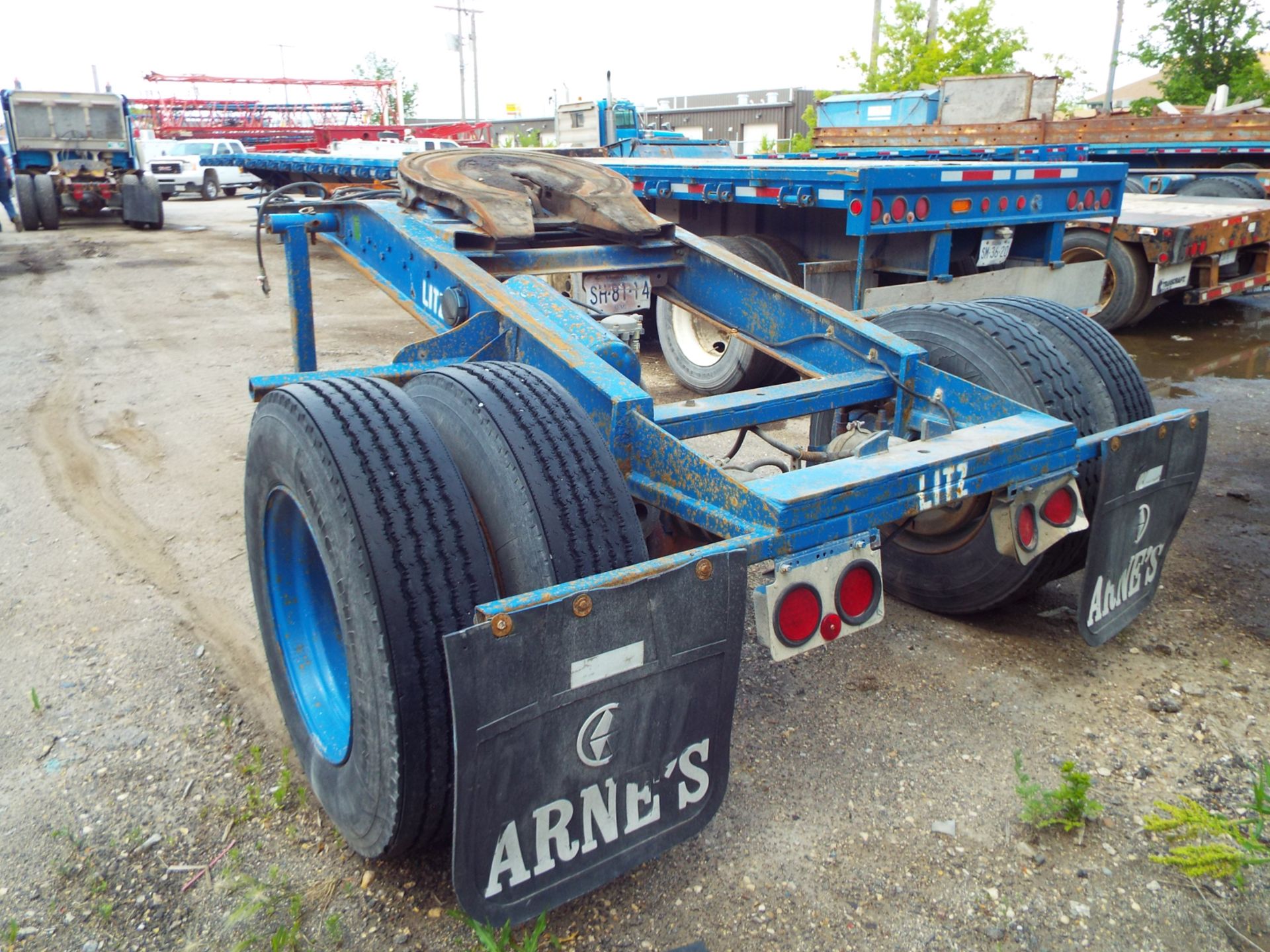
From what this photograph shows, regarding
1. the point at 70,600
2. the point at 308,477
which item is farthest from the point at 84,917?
the point at 70,600

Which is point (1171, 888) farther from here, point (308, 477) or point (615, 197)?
point (615, 197)

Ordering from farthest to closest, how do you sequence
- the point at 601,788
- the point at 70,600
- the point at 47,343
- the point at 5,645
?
the point at 47,343 < the point at 70,600 < the point at 5,645 < the point at 601,788

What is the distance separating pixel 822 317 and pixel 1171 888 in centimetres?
203

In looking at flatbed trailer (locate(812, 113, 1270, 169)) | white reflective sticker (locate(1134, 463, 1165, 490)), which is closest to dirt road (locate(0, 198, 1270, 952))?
white reflective sticker (locate(1134, 463, 1165, 490))

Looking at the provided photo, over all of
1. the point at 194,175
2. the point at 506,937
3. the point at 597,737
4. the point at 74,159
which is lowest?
the point at 506,937

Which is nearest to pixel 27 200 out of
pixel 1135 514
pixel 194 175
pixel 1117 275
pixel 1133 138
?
A: pixel 194 175

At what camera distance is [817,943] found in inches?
84.7

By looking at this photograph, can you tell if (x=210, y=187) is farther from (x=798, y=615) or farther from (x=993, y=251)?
(x=798, y=615)

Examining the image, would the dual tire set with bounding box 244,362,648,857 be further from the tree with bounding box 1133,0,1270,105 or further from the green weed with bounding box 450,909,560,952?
the tree with bounding box 1133,0,1270,105

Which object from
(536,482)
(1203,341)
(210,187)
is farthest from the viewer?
(210,187)

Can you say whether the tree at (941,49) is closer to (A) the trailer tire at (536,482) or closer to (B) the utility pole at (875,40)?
(B) the utility pole at (875,40)

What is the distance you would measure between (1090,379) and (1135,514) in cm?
66

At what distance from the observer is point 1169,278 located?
851 cm

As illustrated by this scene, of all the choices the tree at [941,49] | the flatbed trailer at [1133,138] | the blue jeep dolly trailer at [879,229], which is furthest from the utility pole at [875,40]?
the blue jeep dolly trailer at [879,229]
